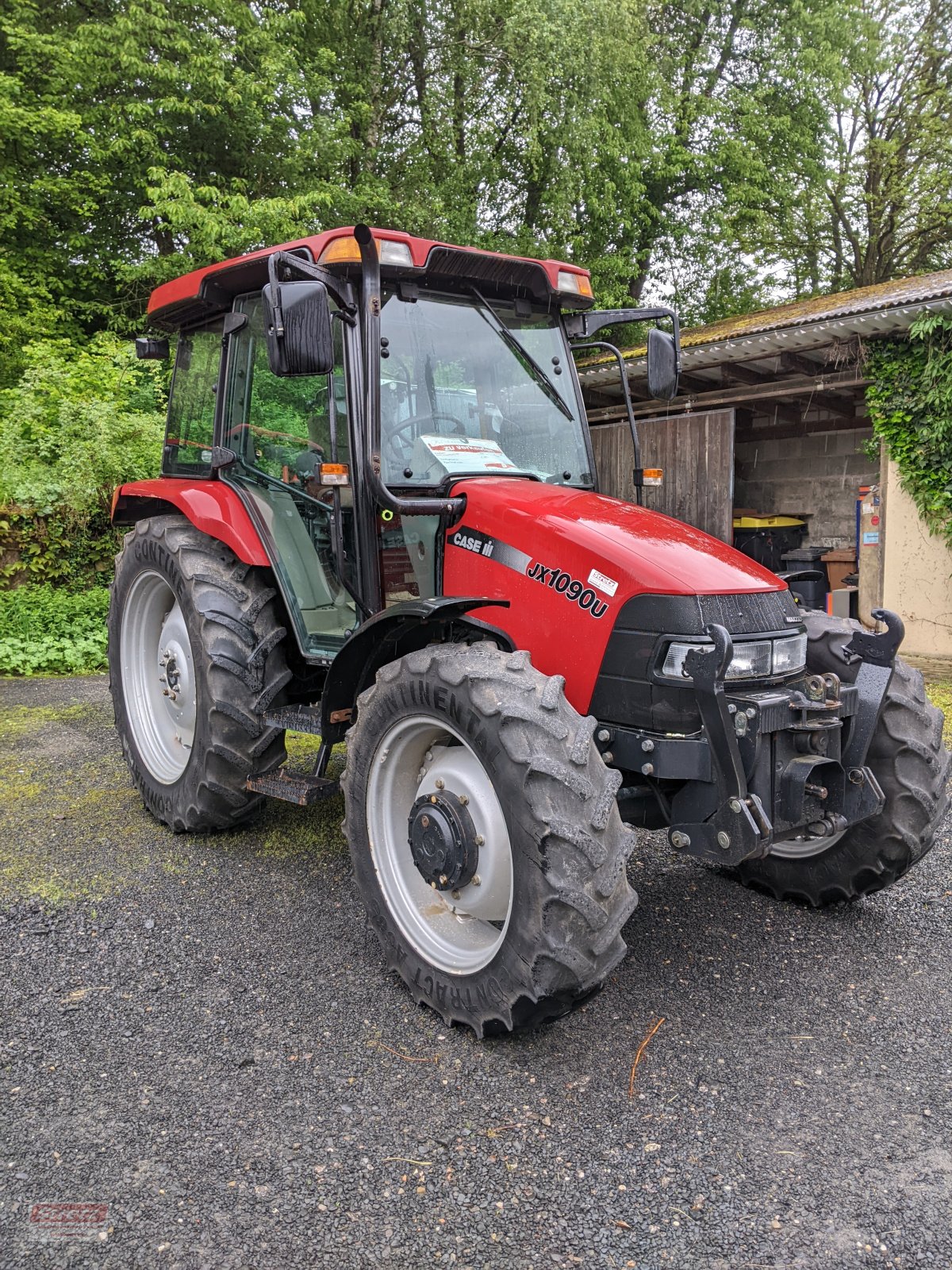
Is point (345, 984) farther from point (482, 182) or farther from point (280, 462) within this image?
point (482, 182)

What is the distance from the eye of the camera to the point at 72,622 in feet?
29.7

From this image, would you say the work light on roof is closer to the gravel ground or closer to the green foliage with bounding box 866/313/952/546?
the gravel ground

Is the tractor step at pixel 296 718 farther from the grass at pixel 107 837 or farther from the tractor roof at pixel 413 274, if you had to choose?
the tractor roof at pixel 413 274

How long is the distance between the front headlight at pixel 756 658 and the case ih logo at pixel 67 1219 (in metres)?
1.96

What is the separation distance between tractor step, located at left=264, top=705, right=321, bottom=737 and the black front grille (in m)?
1.26

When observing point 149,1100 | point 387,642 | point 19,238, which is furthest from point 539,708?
→ point 19,238

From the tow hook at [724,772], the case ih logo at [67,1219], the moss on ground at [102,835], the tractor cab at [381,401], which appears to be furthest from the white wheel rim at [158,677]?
the tow hook at [724,772]

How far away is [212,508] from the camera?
4.18 metres

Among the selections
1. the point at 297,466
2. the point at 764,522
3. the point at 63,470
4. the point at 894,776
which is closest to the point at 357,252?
the point at 297,466

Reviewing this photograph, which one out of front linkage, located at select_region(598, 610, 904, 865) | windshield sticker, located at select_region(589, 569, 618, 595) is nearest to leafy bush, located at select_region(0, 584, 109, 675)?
windshield sticker, located at select_region(589, 569, 618, 595)

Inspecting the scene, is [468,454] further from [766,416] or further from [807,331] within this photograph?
[766,416]

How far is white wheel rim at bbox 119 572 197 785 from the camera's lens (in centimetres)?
444

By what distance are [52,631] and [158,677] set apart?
15.8 ft

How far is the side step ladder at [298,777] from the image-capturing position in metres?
3.62
